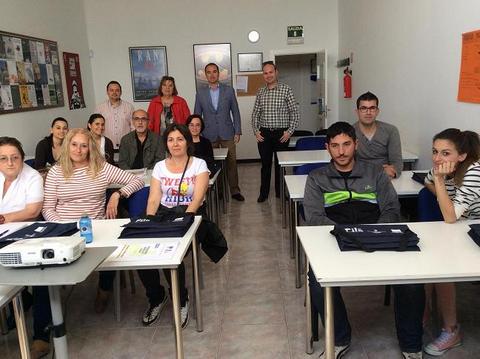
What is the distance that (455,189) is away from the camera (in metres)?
2.41

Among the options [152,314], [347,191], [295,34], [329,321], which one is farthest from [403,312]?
[295,34]

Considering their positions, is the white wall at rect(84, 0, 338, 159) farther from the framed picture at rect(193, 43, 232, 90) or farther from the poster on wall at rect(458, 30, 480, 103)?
the poster on wall at rect(458, 30, 480, 103)

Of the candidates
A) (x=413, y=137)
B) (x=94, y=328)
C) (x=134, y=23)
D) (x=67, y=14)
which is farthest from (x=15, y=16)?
(x=413, y=137)

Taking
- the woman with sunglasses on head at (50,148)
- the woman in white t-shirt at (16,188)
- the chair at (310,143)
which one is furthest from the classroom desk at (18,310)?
the chair at (310,143)

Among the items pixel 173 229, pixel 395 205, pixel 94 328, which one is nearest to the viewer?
pixel 173 229

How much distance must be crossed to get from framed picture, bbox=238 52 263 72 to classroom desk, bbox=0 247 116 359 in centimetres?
648

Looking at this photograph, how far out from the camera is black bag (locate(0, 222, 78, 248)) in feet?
6.95

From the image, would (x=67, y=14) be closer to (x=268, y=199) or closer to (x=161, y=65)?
(x=161, y=65)

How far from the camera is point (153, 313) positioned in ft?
9.19

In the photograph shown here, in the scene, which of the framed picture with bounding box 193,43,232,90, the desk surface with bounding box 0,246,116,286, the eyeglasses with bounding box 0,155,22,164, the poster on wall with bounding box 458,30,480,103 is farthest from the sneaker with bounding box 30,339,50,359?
the framed picture with bounding box 193,43,232,90

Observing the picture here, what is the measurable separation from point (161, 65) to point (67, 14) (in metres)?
1.71

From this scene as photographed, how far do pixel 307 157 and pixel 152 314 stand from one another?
7.24ft

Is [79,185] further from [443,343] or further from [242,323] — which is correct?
[443,343]

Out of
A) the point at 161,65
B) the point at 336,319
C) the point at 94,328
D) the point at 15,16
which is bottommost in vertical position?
the point at 94,328
